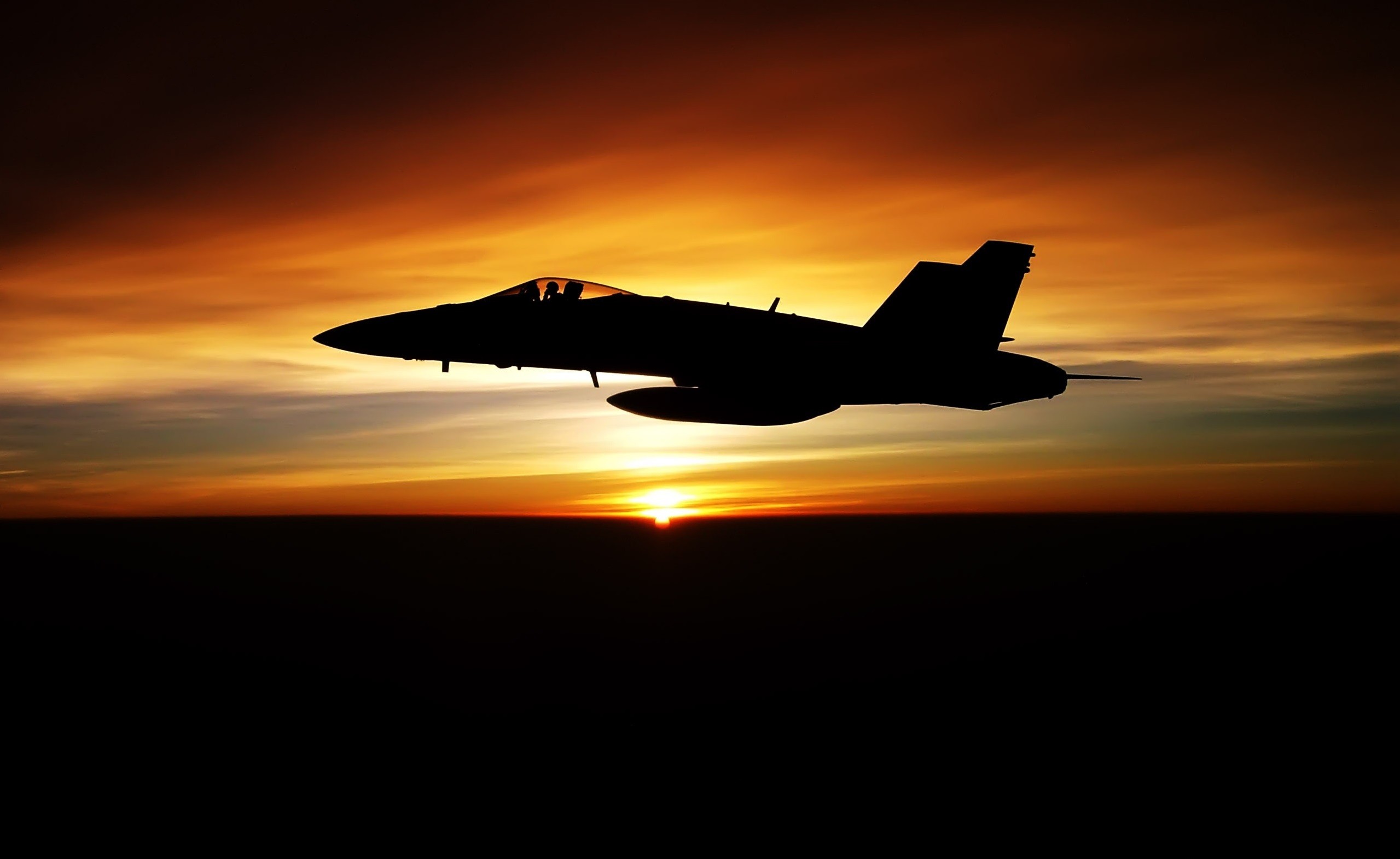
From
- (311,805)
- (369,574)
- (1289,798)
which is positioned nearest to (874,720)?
(1289,798)

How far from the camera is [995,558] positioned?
162875 mm

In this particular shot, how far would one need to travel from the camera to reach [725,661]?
63219mm

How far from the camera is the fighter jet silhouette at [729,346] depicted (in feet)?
100

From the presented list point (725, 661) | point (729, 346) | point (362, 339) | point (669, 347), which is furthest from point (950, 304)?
point (725, 661)

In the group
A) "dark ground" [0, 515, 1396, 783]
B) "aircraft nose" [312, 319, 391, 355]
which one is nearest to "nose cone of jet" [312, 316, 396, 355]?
"aircraft nose" [312, 319, 391, 355]

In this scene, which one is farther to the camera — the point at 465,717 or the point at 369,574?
the point at 369,574

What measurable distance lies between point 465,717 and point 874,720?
20933 millimetres

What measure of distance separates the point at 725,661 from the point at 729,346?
36623 mm

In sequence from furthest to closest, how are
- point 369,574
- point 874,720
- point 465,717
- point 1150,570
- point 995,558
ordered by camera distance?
point 995,558 < point 369,574 < point 1150,570 < point 465,717 < point 874,720

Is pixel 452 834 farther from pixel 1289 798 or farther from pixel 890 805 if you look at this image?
pixel 1289 798

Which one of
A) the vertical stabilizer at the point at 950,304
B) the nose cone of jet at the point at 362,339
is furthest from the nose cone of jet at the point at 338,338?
the vertical stabilizer at the point at 950,304

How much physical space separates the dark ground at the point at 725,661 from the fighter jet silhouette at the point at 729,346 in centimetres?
1678

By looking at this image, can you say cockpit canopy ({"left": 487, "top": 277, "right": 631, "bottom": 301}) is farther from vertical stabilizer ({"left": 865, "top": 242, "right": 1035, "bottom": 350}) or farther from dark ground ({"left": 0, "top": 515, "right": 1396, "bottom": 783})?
dark ground ({"left": 0, "top": 515, "right": 1396, "bottom": 783})

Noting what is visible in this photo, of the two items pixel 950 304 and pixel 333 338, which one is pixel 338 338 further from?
pixel 950 304
